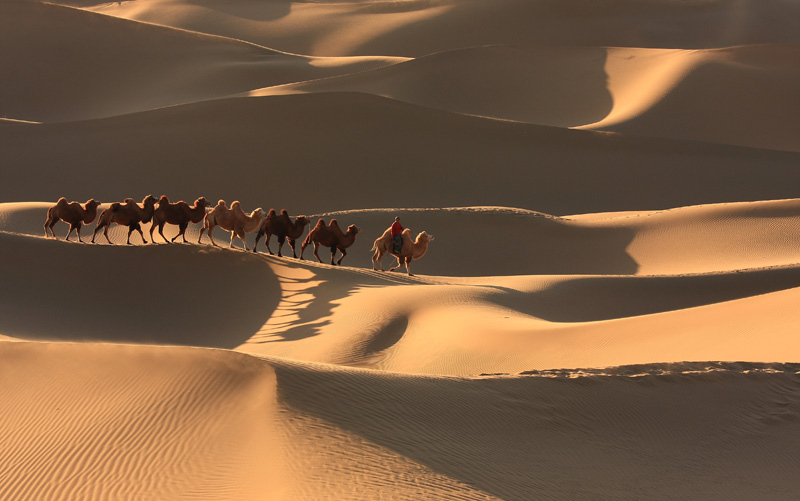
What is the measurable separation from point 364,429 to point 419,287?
25.1ft

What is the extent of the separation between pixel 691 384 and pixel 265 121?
24920 mm

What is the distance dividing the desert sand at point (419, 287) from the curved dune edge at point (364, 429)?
3cm

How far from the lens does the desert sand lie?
671cm

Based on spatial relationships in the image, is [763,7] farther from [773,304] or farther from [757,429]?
[757,429]

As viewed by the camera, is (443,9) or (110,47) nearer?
(110,47)

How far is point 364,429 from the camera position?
267 inches

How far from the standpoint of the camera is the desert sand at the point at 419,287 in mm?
6707

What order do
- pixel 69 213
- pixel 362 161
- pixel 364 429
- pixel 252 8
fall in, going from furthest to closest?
pixel 252 8
pixel 362 161
pixel 69 213
pixel 364 429

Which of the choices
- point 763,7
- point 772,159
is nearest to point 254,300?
point 772,159

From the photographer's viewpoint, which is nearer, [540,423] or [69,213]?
[540,423]

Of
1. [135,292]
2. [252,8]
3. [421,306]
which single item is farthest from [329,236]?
[252,8]

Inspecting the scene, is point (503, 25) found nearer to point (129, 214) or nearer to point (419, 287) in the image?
point (129, 214)

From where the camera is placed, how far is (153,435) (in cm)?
681

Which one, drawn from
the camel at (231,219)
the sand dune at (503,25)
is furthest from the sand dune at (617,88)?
the camel at (231,219)
